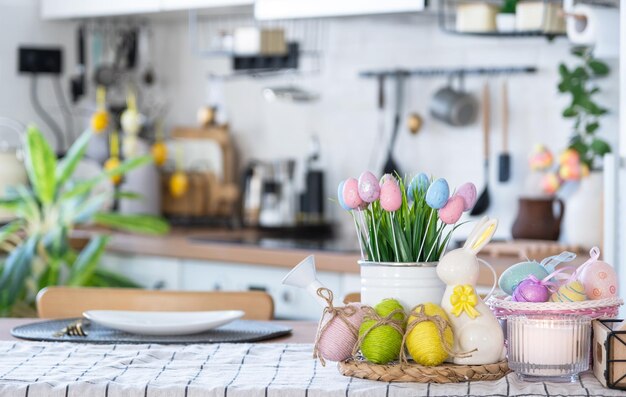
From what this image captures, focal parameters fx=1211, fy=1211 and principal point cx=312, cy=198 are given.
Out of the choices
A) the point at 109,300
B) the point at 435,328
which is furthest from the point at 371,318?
the point at 109,300

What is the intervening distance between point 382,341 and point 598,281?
32cm

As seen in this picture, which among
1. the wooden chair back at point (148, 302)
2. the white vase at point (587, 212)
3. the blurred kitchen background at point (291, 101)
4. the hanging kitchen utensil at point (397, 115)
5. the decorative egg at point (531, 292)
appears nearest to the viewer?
the decorative egg at point (531, 292)

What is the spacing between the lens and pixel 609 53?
3160 mm

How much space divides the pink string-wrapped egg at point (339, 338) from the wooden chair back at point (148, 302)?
81 cm

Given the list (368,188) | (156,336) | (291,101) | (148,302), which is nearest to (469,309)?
(368,188)

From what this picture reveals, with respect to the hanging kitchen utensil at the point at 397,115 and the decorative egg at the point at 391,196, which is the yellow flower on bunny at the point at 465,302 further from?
the hanging kitchen utensil at the point at 397,115

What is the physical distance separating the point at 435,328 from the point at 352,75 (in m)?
2.64

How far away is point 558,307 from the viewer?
161 cm

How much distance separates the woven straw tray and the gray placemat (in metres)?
0.42

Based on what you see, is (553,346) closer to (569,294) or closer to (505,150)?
(569,294)

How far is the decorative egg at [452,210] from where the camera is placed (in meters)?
1.69

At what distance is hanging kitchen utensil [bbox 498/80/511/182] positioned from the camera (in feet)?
12.3

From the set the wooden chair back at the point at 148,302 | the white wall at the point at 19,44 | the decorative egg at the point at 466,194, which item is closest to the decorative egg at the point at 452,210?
the decorative egg at the point at 466,194

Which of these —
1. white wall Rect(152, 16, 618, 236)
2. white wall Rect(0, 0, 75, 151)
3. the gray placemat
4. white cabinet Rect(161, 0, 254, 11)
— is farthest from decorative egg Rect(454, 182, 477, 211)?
white wall Rect(0, 0, 75, 151)
